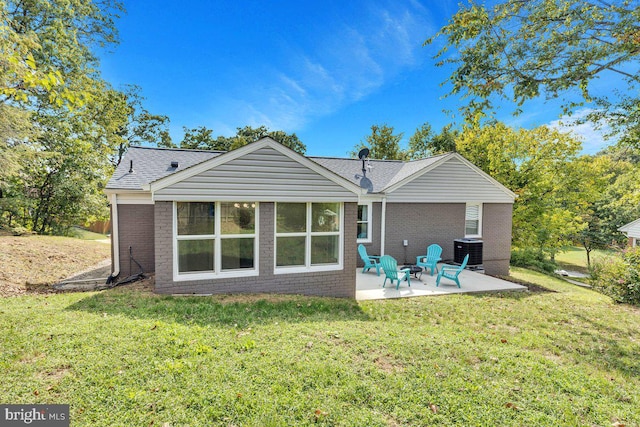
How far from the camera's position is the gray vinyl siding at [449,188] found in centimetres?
1282

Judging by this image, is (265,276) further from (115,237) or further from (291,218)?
(115,237)

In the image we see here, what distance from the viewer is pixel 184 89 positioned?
18.8m

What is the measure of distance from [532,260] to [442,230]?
1165 cm

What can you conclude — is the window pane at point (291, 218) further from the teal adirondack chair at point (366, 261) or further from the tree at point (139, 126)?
the tree at point (139, 126)

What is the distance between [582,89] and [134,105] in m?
35.5

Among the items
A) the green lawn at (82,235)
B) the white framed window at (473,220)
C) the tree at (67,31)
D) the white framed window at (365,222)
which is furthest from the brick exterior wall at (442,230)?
the green lawn at (82,235)

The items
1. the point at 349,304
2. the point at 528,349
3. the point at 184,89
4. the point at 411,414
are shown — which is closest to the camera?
the point at 411,414

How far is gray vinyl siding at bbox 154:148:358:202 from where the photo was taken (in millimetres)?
6770

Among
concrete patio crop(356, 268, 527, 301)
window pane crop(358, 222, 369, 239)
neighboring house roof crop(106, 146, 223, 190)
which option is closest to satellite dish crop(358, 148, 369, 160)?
window pane crop(358, 222, 369, 239)

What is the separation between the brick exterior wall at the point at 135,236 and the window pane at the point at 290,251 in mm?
5006

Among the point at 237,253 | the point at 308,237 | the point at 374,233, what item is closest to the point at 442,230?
the point at 374,233

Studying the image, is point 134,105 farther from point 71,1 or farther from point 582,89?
point 582,89

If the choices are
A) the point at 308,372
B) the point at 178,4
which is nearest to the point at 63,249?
the point at 178,4

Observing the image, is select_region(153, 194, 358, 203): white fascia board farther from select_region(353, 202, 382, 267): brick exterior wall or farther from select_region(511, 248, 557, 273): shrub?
select_region(511, 248, 557, 273): shrub
